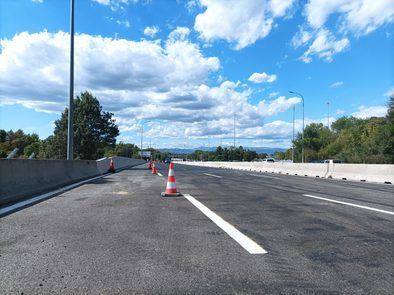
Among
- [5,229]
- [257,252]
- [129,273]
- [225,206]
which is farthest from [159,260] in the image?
[225,206]

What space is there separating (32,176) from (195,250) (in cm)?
948

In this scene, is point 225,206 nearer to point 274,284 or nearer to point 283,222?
point 283,222

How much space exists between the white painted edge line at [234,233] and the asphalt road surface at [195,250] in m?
0.02

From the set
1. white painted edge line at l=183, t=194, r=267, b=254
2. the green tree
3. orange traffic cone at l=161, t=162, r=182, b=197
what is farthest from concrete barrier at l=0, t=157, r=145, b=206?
the green tree

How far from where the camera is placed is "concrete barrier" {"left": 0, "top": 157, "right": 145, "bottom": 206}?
1128cm

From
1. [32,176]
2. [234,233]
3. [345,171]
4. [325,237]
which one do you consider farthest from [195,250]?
[345,171]

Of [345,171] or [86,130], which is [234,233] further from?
[86,130]

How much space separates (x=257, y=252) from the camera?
5.87m

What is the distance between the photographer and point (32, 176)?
45.5 ft

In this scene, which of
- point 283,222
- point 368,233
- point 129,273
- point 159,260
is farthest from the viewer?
point 283,222

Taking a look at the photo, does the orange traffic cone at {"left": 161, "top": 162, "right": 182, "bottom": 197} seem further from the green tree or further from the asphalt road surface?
the green tree

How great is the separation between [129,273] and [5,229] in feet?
11.8

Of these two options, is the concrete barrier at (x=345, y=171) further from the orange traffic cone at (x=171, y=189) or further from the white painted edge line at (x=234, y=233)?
the white painted edge line at (x=234, y=233)

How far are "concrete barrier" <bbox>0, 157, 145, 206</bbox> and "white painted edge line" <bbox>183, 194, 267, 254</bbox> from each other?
510 centimetres
